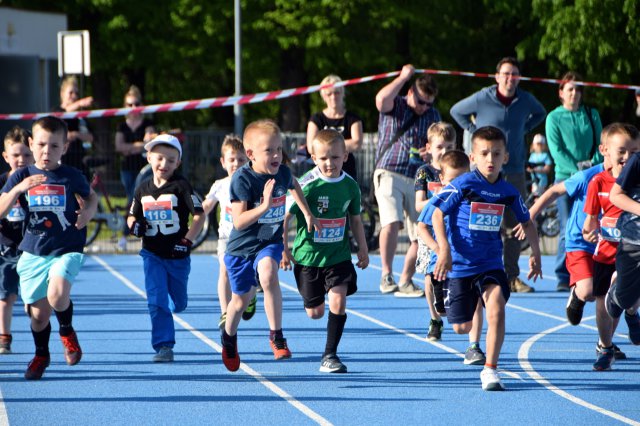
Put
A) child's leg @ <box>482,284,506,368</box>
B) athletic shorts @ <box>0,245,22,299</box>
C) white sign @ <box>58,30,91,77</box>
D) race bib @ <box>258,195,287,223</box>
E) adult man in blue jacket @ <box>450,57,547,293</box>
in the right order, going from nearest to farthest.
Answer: child's leg @ <box>482,284,506,368</box>, race bib @ <box>258,195,287,223</box>, athletic shorts @ <box>0,245,22,299</box>, adult man in blue jacket @ <box>450,57,547,293</box>, white sign @ <box>58,30,91,77</box>

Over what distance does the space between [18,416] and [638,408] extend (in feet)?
11.8

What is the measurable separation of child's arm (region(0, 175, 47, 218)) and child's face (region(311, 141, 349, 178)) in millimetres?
1903

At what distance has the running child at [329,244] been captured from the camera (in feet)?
26.5

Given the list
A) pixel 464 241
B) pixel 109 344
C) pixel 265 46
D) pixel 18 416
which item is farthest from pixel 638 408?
pixel 265 46

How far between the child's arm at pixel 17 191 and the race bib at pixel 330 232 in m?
1.93

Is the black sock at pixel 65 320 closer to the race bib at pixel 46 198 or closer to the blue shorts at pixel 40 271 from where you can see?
the blue shorts at pixel 40 271

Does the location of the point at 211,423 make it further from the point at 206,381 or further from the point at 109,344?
the point at 109,344

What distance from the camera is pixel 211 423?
6.45m

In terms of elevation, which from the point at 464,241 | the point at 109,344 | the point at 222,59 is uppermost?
the point at 222,59

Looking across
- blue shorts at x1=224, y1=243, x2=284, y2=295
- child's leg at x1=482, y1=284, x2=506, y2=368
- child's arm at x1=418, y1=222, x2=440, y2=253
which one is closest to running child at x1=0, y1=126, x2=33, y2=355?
blue shorts at x1=224, y1=243, x2=284, y2=295

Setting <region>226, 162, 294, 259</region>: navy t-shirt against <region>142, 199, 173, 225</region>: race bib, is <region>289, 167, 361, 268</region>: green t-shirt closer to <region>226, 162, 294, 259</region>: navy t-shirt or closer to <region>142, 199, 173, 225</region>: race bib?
<region>226, 162, 294, 259</region>: navy t-shirt

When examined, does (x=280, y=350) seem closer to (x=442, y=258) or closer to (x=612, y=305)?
(x=442, y=258)

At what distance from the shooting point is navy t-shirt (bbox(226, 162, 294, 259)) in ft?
25.8

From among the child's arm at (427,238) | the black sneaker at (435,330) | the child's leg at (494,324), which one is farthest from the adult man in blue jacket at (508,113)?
the child's leg at (494,324)
